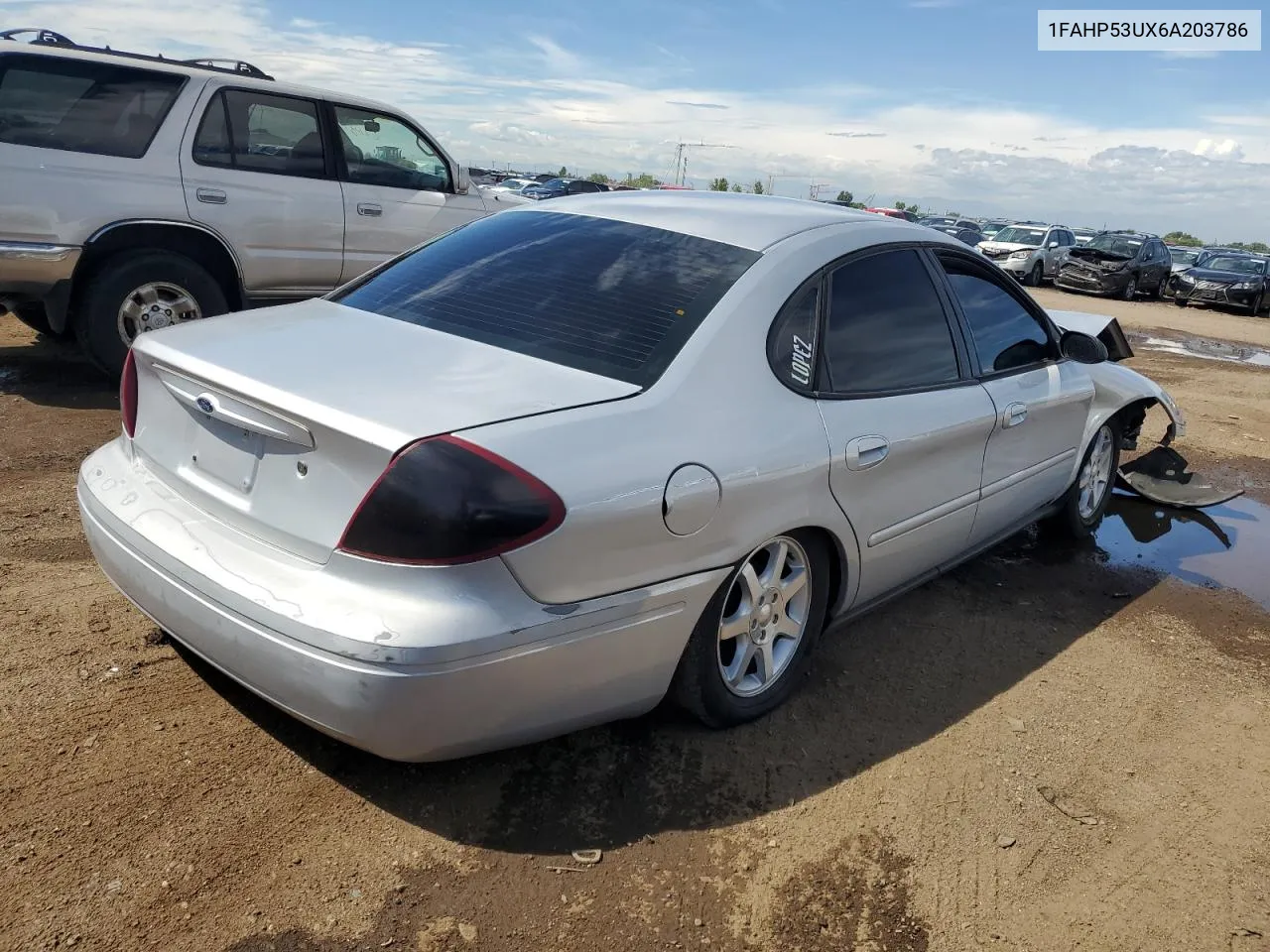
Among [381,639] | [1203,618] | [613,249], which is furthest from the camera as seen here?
[1203,618]

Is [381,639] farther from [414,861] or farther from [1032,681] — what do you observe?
[1032,681]

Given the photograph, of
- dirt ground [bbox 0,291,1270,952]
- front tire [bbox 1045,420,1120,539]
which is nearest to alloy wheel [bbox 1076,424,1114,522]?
front tire [bbox 1045,420,1120,539]

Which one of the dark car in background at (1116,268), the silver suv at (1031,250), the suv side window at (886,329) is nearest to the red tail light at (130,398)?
the suv side window at (886,329)

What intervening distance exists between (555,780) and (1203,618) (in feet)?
10.5

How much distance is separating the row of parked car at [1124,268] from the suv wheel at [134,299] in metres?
19.5

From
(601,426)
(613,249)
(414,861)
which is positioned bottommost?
(414,861)

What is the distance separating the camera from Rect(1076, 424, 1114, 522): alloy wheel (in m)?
4.99

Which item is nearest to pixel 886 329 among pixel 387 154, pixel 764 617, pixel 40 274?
pixel 764 617

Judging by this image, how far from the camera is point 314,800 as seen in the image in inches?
101

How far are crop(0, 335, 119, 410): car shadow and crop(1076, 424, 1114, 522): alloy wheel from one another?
18.1ft

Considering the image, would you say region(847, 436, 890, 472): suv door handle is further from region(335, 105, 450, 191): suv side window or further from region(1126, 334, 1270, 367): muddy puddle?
region(1126, 334, 1270, 367): muddy puddle

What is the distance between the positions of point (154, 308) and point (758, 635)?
193 inches

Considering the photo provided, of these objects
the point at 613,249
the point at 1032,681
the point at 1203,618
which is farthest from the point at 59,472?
the point at 1203,618

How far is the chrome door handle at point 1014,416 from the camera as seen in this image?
3898 millimetres
